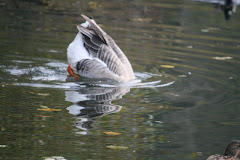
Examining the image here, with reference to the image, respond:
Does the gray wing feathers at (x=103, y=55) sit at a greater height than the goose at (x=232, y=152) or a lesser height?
greater

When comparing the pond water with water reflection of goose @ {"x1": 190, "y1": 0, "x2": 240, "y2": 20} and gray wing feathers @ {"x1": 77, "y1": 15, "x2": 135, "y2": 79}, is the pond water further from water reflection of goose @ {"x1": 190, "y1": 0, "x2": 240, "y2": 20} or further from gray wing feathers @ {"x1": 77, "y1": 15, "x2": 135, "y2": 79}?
water reflection of goose @ {"x1": 190, "y1": 0, "x2": 240, "y2": 20}

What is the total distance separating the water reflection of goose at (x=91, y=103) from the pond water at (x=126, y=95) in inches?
0.7

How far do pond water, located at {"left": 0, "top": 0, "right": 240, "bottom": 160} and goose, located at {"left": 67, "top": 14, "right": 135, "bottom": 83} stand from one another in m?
0.33

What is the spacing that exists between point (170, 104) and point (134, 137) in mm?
1980

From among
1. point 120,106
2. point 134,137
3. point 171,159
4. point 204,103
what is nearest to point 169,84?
point 204,103

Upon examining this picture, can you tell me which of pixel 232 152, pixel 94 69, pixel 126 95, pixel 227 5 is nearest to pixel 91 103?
pixel 126 95

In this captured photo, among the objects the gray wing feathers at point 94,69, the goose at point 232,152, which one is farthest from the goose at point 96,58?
the goose at point 232,152

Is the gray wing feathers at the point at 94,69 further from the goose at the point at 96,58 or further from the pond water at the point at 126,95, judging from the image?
the pond water at the point at 126,95

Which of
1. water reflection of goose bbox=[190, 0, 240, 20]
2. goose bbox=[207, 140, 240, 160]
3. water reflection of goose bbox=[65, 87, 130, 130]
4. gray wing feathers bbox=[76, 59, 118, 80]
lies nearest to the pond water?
water reflection of goose bbox=[65, 87, 130, 130]

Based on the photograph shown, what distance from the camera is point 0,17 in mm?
16078

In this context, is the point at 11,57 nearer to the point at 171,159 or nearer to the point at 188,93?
the point at 188,93

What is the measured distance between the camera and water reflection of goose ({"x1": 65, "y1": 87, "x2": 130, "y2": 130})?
25.4ft

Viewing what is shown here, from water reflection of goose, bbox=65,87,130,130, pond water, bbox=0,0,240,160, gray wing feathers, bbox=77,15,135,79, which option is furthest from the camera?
gray wing feathers, bbox=77,15,135,79

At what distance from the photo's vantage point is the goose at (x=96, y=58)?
10297mm
